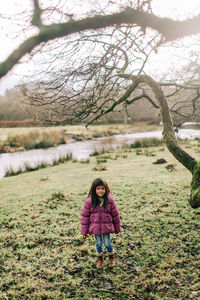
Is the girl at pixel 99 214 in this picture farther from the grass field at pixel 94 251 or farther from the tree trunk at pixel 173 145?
the tree trunk at pixel 173 145

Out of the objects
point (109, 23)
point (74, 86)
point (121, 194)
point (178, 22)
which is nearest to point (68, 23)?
point (109, 23)

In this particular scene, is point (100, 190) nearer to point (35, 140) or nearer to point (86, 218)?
point (86, 218)

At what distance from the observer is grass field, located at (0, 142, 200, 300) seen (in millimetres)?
2715

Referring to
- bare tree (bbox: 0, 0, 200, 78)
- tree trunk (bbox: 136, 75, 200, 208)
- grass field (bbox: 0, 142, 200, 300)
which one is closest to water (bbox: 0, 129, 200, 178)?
grass field (bbox: 0, 142, 200, 300)

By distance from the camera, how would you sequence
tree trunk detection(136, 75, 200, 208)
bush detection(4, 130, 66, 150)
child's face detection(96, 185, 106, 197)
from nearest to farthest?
child's face detection(96, 185, 106, 197) → tree trunk detection(136, 75, 200, 208) → bush detection(4, 130, 66, 150)

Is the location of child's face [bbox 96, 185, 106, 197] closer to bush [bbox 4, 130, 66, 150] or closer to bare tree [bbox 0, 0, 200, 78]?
bare tree [bbox 0, 0, 200, 78]

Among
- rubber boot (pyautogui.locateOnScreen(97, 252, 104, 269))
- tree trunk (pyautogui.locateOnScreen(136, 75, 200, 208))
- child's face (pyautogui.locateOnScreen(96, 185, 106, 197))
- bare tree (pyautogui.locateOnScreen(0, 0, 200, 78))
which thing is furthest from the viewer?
tree trunk (pyautogui.locateOnScreen(136, 75, 200, 208))

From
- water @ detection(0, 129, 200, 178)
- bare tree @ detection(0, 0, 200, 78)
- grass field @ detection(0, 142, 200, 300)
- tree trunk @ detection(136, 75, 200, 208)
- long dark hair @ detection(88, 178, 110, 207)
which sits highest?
bare tree @ detection(0, 0, 200, 78)

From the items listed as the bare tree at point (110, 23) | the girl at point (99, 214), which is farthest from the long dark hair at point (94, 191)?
the bare tree at point (110, 23)

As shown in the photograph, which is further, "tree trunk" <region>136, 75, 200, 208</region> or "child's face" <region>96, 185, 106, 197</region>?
"tree trunk" <region>136, 75, 200, 208</region>

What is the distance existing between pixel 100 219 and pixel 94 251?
87cm

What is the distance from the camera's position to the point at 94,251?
3533 millimetres

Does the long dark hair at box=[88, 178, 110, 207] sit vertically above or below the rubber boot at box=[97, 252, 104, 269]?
above

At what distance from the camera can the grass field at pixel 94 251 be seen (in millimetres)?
2715
